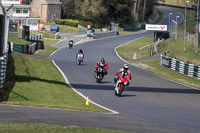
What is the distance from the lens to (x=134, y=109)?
18.4m

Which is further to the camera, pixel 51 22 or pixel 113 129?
pixel 51 22

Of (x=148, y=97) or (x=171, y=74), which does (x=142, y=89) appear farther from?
(x=171, y=74)

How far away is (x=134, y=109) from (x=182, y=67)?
21244 millimetres

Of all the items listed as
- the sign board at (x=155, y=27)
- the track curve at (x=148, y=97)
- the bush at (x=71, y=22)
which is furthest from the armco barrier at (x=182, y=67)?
the bush at (x=71, y=22)

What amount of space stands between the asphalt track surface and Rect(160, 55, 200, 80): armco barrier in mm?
3972

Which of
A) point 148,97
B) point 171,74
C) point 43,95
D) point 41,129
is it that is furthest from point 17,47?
point 41,129

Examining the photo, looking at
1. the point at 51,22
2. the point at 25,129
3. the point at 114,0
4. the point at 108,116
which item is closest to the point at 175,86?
the point at 108,116

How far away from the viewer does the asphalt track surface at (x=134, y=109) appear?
1333 centimetres

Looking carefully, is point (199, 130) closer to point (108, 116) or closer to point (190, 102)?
point (108, 116)

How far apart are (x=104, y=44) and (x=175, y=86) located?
44.6 m

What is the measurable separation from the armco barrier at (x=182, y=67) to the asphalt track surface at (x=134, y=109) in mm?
3972

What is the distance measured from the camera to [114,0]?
116125 mm

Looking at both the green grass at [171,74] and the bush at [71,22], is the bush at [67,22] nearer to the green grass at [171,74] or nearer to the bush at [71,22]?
the bush at [71,22]

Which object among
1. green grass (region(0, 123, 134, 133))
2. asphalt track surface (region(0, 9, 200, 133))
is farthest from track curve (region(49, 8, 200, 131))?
green grass (region(0, 123, 134, 133))
